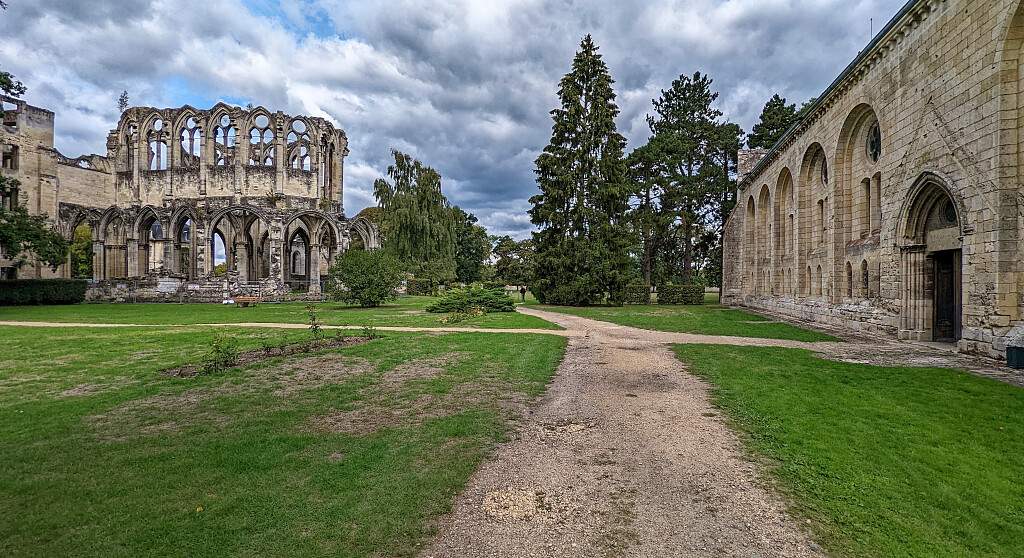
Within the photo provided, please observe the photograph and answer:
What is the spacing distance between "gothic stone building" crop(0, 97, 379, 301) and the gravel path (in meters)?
34.3

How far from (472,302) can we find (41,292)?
3066 centimetres

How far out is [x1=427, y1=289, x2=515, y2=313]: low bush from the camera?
23359 mm

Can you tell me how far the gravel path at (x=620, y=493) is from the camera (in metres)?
3.29

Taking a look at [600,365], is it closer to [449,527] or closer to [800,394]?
[800,394]

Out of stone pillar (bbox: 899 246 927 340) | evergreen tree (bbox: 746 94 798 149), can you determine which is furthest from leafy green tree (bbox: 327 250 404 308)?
evergreen tree (bbox: 746 94 798 149)

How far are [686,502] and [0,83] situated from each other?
108 feet

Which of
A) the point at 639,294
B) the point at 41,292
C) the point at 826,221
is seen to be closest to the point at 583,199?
the point at 639,294

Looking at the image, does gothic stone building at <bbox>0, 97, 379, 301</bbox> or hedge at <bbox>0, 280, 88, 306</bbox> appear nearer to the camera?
hedge at <bbox>0, 280, 88, 306</bbox>

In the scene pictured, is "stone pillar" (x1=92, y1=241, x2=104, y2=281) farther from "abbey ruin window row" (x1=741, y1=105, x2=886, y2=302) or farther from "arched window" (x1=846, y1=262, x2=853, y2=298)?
"arched window" (x1=846, y1=262, x2=853, y2=298)

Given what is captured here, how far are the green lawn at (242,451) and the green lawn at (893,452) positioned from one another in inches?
118

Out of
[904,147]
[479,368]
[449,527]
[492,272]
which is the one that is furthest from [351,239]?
[449,527]

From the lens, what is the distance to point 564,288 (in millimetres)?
30891

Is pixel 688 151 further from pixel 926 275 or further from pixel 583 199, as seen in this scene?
pixel 926 275

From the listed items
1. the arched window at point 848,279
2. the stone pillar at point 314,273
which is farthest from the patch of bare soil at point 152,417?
the stone pillar at point 314,273
